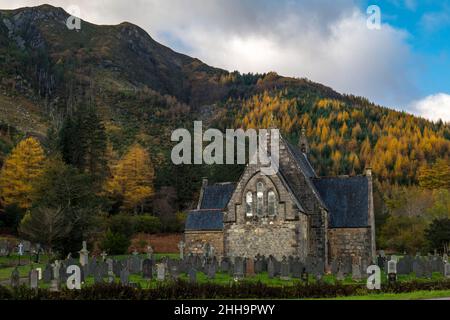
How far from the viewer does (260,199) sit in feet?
124

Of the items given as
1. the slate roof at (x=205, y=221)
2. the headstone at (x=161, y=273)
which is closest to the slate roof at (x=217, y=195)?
the slate roof at (x=205, y=221)

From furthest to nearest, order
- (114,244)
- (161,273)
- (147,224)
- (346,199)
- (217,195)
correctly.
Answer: (147,224)
(217,195)
(114,244)
(346,199)
(161,273)

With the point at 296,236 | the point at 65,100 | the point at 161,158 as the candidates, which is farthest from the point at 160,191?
the point at 65,100

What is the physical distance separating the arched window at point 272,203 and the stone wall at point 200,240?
30.8 ft

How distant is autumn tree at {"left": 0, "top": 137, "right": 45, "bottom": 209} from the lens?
6047 centimetres

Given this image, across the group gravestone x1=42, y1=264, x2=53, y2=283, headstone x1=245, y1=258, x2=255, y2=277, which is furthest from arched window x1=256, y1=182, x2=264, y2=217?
gravestone x1=42, y1=264, x2=53, y2=283

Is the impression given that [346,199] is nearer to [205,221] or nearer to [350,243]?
[350,243]

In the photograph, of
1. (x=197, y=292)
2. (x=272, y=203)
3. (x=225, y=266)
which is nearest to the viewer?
(x=197, y=292)

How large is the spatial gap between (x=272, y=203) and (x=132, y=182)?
129ft

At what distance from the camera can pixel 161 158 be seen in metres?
106

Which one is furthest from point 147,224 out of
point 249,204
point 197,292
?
point 197,292
